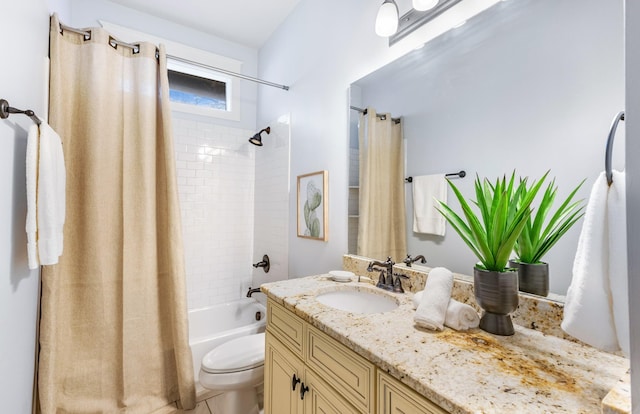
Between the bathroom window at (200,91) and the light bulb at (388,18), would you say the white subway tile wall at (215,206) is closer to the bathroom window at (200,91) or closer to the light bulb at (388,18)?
the bathroom window at (200,91)

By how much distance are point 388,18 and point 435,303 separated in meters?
1.25

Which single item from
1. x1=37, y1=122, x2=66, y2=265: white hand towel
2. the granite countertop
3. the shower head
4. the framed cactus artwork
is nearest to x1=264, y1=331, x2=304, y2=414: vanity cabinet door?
the granite countertop

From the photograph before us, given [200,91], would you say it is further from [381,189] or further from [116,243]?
[381,189]

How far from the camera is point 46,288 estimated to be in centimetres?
150

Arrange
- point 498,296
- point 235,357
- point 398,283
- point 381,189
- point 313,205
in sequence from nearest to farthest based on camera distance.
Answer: point 498,296
point 398,283
point 381,189
point 235,357
point 313,205

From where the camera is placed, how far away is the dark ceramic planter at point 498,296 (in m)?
0.81

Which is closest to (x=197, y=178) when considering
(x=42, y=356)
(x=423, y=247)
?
(x=42, y=356)

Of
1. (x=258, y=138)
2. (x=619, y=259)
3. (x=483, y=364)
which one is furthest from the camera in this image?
(x=258, y=138)

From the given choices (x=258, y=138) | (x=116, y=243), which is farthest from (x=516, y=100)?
(x=116, y=243)

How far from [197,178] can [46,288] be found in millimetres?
1298

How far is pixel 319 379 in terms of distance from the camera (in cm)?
95

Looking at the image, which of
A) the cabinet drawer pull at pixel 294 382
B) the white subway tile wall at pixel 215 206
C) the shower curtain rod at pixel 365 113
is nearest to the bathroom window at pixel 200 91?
the white subway tile wall at pixel 215 206

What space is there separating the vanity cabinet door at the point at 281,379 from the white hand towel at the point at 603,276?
0.85 meters

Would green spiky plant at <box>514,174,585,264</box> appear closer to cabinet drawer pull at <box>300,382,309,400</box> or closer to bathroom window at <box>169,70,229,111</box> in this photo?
cabinet drawer pull at <box>300,382,309,400</box>
